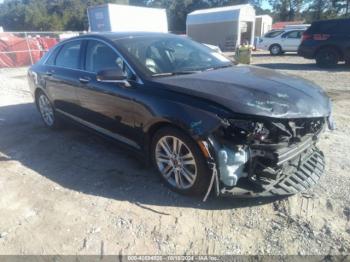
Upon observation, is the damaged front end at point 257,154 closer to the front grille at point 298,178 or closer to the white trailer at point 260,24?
the front grille at point 298,178

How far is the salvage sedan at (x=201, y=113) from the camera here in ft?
9.75

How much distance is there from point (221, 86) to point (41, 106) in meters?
4.17

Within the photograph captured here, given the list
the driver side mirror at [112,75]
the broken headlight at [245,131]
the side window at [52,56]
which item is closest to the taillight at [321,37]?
the side window at [52,56]

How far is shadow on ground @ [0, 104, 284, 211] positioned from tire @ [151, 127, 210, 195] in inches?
5.8

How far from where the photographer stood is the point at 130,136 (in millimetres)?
3922

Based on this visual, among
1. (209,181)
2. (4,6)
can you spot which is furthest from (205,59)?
(4,6)

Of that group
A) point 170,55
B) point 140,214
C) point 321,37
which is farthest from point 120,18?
point 140,214

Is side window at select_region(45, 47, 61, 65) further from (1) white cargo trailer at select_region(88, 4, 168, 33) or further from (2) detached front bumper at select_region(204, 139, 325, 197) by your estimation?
(1) white cargo trailer at select_region(88, 4, 168, 33)

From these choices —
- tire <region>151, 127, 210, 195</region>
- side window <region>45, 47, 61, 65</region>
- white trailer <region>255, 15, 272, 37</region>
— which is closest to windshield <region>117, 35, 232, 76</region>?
tire <region>151, 127, 210, 195</region>

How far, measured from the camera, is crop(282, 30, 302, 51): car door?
65.2 feet

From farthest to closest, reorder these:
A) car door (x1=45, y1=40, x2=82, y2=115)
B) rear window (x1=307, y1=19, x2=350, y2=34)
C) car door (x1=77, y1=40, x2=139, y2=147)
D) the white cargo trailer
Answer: the white cargo trailer < rear window (x1=307, y1=19, x2=350, y2=34) < car door (x1=45, y1=40, x2=82, y2=115) < car door (x1=77, y1=40, x2=139, y2=147)

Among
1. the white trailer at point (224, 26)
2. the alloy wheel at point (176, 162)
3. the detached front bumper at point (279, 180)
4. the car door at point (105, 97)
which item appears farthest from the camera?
the white trailer at point (224, 26)

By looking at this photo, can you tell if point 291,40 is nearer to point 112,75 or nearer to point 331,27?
point 331,27

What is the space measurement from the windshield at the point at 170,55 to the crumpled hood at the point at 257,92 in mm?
262
